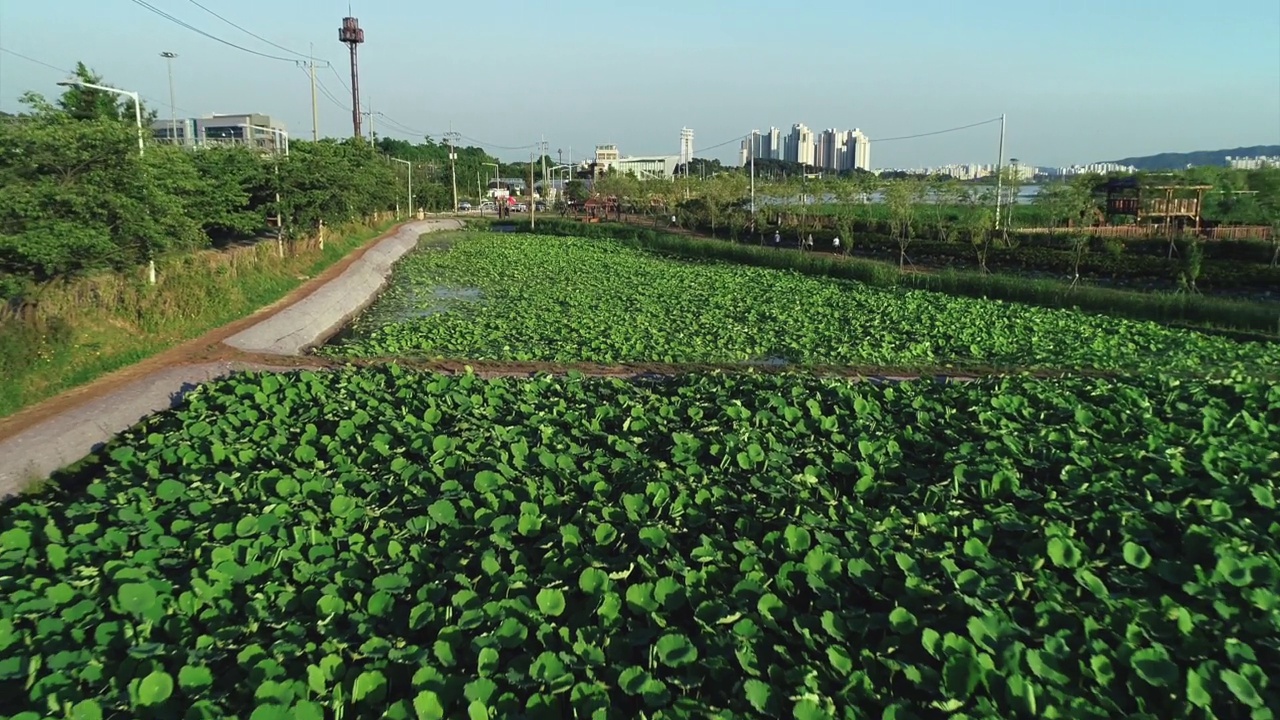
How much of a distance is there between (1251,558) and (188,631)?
17.3 ft

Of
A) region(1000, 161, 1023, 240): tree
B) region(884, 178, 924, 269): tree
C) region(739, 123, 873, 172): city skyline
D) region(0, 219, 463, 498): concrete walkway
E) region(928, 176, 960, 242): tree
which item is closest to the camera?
region(0, 219, 463, 498): concrete walkway

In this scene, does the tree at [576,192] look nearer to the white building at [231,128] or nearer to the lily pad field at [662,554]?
the white building at [231,128]

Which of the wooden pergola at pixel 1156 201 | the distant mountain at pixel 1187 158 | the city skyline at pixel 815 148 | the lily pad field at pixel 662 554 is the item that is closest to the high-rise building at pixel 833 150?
the city skyline at pixel 815 148

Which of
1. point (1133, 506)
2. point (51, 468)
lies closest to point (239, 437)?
point (51, 468)

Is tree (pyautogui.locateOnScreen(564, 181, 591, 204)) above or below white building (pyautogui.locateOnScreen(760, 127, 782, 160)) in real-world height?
below

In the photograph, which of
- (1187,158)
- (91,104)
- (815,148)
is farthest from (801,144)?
(91,104)

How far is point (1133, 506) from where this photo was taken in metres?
4.71

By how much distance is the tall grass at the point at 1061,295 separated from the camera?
45.9 feet

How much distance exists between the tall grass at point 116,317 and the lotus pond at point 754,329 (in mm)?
2508

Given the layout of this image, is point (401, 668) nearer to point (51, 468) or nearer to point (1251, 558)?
point (1251, 558)

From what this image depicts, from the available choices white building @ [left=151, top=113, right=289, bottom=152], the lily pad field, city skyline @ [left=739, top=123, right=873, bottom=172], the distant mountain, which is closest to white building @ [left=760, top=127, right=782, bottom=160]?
city skyline @ [left=739, top=123, right=873, bottom=172]

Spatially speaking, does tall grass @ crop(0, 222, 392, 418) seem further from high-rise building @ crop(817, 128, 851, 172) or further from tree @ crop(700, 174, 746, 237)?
high-rise building @ crop(817, 128, 851, 172)

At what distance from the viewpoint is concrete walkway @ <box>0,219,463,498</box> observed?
721cm

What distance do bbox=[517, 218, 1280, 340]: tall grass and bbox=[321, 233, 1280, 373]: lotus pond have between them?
1.12 meters
